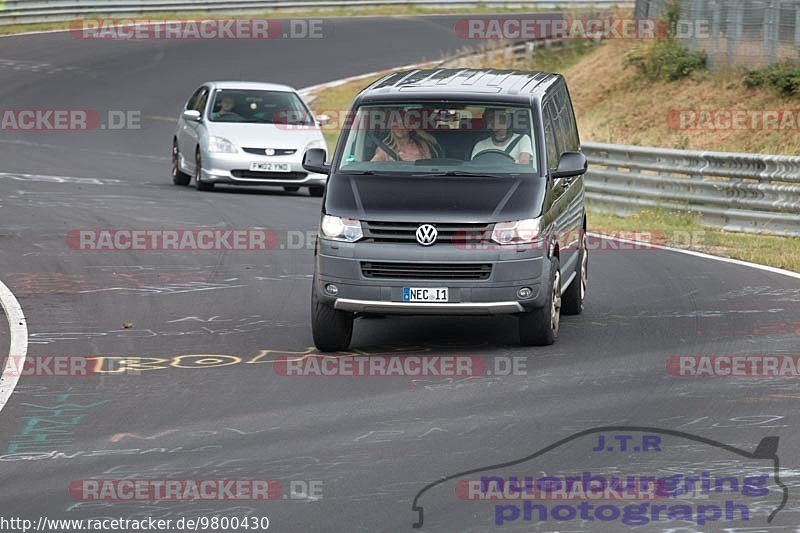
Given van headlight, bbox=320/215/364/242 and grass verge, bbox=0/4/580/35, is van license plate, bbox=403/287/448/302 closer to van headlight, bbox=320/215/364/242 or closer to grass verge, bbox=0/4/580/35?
van headlight, bbox=320/215/364/242

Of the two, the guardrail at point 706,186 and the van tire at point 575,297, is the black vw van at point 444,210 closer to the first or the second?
the van tire at point 575,297

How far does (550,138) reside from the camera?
42.0ft

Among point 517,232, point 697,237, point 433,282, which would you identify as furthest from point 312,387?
point 697,237

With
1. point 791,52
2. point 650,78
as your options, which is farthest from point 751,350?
point 650,78

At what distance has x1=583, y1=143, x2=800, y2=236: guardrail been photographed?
65.2ft

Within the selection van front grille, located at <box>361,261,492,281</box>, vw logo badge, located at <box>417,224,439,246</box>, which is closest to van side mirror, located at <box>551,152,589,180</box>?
van front grille, located at <box>361,261,492,281</box>

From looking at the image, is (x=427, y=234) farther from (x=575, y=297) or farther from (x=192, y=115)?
(x=192, y=115)

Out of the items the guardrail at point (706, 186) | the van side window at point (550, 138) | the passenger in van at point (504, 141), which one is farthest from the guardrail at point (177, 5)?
the passenger in van at point (504, 141)

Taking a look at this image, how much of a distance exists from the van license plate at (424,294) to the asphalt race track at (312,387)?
549 millimetres

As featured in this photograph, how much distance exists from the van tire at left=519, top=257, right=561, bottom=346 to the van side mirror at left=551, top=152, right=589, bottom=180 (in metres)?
0.69

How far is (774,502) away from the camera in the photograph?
24.7 ft

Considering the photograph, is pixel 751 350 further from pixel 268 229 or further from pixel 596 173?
pixel 596 173

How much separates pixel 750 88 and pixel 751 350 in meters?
17.6

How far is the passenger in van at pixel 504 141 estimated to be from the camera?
486 inches
